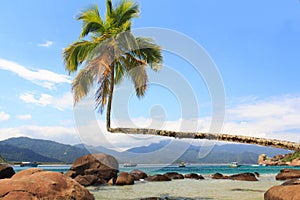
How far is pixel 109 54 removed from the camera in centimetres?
946

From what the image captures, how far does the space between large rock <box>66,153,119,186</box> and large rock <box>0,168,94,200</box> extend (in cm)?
1293

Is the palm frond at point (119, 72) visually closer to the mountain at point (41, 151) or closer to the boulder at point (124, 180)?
the boulder at point (124, 180)

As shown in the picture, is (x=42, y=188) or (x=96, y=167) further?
(x=96, y=167)

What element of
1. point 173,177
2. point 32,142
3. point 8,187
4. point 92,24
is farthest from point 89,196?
point 32,142

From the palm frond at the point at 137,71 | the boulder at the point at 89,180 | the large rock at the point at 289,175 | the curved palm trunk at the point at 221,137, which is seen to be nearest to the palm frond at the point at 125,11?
the palm frond at the point at 137,71

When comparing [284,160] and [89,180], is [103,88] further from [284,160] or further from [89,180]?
[284,160]

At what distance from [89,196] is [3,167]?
37.5 ft

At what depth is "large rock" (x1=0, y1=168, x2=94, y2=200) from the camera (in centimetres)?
748

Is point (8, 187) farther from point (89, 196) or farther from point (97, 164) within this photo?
point (97, 164)

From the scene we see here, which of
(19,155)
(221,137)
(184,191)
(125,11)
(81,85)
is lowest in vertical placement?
(19,155)

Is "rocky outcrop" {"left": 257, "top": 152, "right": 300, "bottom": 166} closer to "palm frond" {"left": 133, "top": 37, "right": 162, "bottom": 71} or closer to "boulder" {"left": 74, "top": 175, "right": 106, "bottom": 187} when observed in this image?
"boulder" {"left": 74, "top": 175, "right": 106, "bottom": 187}

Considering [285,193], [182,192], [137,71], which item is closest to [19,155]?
[182,192]

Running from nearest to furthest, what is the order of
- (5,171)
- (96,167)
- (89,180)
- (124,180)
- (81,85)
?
(81,85) < (5,171) < (89,180) < (124,180) < (96,167)

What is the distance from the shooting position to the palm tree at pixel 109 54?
909 cm
